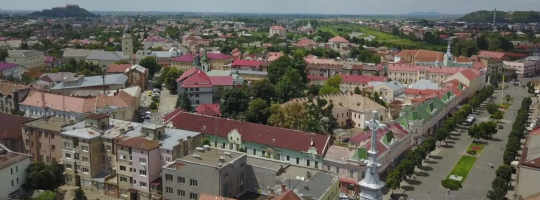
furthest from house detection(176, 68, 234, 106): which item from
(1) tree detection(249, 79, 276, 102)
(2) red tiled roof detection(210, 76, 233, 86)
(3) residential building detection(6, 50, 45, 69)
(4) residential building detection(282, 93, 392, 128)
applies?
(3) residential building detection(6, 50, 45, 69)

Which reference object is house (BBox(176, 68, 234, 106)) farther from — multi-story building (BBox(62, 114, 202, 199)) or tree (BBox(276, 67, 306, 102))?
multi-story building (BBox(62, 114, 202, 199))

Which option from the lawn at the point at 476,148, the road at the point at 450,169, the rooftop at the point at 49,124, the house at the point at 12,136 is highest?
the rooftop at the point at 49,124

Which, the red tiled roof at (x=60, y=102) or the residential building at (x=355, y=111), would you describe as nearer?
the red tiled roof at (x=60, y=102)

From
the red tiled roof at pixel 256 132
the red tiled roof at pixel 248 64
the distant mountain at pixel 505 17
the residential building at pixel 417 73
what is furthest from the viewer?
the distant mountain at pixel 505 17

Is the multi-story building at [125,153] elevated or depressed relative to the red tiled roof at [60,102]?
depressed

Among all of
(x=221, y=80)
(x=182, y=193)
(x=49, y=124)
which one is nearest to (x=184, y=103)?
(x=221, y=80)

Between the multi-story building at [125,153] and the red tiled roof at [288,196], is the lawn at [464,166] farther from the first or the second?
the multi-story building at [125,153]

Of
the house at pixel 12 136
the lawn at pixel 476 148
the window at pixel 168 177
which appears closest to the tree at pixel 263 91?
the lawn at pixel 476 148
